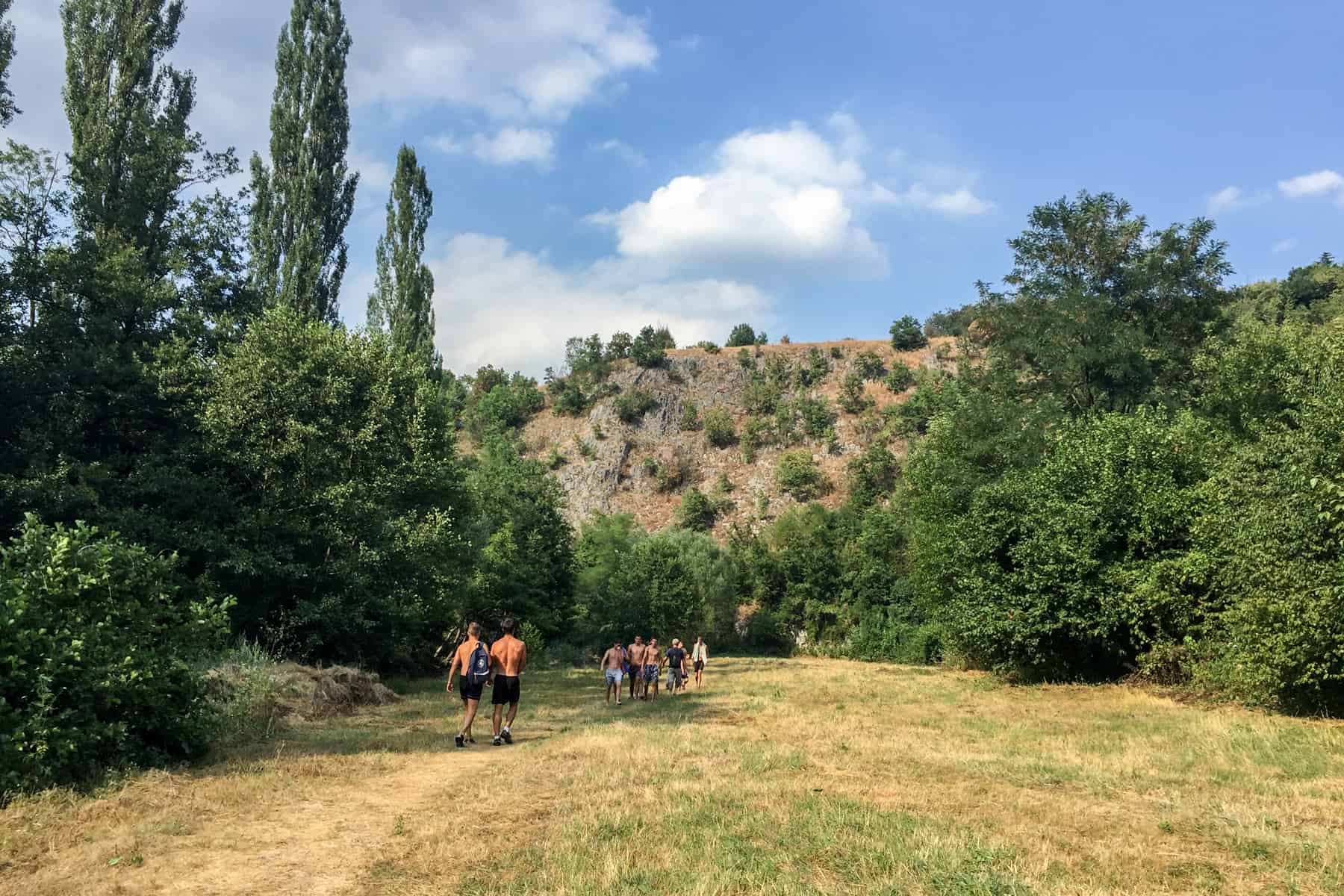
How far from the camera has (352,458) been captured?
2148 cm

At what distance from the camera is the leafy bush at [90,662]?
7.88m

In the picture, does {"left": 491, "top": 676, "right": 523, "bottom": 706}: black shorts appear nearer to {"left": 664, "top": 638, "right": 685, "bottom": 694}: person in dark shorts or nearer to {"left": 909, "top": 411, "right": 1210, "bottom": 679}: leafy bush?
{"left": 664, "top": 638, "right": 685, "bottom": 694}: person in dark shorts

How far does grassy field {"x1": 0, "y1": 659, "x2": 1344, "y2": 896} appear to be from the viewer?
5809 mm

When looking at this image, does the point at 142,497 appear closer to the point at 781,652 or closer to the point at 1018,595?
the point at 1018,595

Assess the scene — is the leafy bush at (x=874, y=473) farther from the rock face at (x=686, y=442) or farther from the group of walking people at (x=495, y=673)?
the group of walking people at (x=495, y=673)

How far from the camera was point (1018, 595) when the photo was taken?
2245 cm

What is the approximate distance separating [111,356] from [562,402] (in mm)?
64694

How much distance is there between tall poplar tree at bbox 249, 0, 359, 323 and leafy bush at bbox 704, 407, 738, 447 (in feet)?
173

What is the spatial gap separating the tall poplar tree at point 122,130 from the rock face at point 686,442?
1953 inches

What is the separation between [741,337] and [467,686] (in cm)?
8814

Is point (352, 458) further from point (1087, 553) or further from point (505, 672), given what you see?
point (1087, 553)

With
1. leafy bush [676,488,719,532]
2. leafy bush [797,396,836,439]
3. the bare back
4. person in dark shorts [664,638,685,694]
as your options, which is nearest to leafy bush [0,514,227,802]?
the bare back

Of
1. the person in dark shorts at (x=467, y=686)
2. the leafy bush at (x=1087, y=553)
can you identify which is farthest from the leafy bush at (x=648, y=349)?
the person in dark shorts at (x=467, y=686)

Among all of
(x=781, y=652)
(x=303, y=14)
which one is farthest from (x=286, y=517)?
(x=781, y=652)
